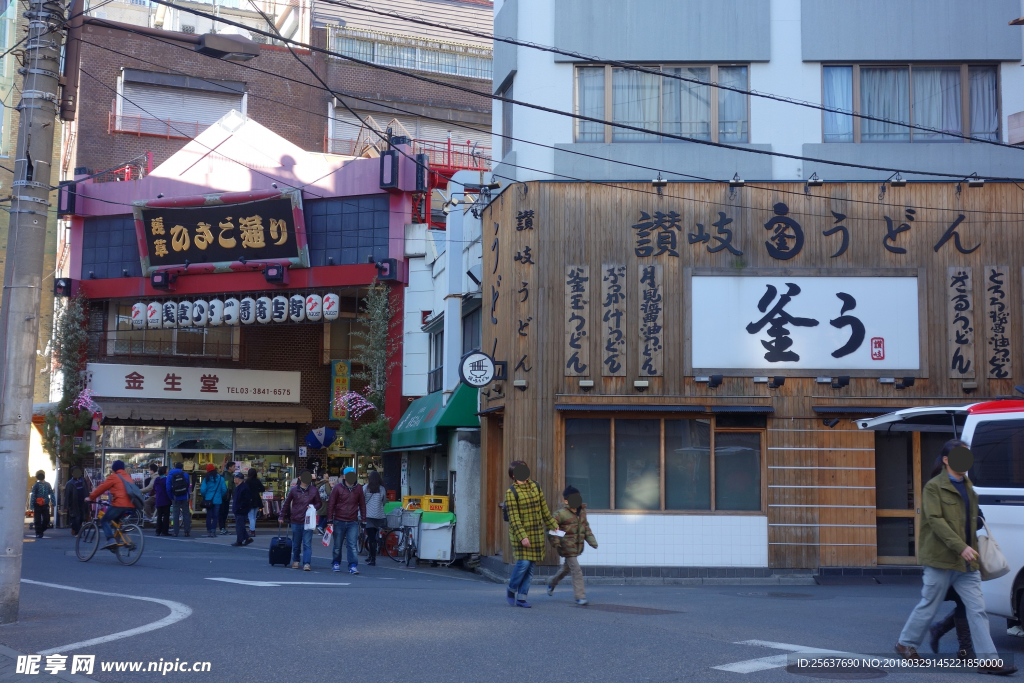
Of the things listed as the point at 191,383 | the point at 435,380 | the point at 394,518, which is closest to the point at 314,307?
the point at 435,380

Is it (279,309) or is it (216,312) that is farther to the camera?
(216,312)

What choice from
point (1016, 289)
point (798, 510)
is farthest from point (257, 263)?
point (1016, 289)

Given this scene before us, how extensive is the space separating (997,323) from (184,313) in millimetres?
22845

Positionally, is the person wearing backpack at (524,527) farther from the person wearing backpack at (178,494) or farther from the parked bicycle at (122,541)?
the person wearing backpack at (178,494)

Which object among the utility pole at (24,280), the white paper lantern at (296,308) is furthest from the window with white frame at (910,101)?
the white paper lantern at (296,308)

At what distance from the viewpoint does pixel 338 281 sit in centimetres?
2947

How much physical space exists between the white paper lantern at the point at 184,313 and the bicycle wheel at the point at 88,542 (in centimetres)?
1378

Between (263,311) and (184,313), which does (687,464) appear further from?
(184,313)

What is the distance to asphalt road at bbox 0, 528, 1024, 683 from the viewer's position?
788 cm

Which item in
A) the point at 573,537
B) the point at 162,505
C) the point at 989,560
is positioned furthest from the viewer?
the point at 162,505

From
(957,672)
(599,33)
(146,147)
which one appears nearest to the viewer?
(957,672)

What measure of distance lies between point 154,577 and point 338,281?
51.0 feet

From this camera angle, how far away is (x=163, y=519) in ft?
83.6

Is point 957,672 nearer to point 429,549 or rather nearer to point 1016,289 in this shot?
point 1016,289
